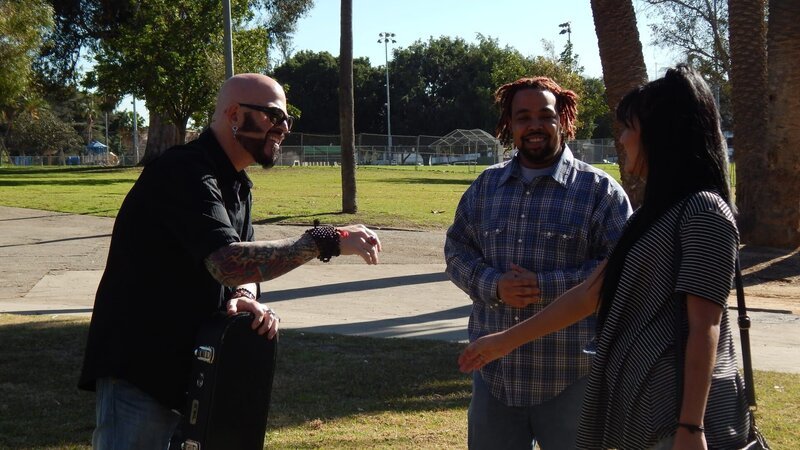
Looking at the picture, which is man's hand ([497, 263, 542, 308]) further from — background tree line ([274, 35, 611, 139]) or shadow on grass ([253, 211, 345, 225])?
background tree line ([274, 35, 611, 139])

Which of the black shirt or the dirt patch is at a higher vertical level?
the black shirt

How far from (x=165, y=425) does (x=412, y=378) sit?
4.45 m

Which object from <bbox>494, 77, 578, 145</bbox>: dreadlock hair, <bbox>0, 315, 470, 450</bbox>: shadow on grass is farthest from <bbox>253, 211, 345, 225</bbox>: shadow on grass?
<bbox>494, 77, 578, 145</bbox>: dreadlock hair

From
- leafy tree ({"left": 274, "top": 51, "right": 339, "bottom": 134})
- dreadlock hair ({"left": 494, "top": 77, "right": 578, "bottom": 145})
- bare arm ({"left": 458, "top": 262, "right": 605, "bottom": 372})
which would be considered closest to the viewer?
bare arm ({"left": 458, "top": 262, "right": 605, "bottom": 372})

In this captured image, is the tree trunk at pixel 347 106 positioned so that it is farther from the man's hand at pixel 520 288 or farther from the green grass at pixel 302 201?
the man's hand at pixel 520 288

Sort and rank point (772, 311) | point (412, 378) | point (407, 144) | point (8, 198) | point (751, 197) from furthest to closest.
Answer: point (407, 144)
point (8, 198)
point (751, 197)
point (772, 311)
point (412, 378)

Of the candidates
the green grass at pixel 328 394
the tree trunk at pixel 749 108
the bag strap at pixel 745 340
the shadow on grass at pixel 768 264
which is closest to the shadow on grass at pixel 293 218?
the tree trunk at pixel 749 108

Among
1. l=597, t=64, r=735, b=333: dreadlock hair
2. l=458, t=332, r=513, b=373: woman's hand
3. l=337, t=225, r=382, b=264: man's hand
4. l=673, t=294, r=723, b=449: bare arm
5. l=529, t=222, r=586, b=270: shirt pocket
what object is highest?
l=597, t=64, r=735, b=333: dreadlock hair

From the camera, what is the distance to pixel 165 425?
3352 millimetres

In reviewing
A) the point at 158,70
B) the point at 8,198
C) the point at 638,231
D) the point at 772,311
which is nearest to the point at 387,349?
the point at 772,311

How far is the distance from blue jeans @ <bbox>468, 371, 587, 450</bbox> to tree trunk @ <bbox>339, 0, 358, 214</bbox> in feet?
59.6

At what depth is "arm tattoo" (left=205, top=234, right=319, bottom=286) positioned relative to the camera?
3.13 m

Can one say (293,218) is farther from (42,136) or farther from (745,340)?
(42,136)

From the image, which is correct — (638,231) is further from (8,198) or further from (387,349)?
(8,198)
